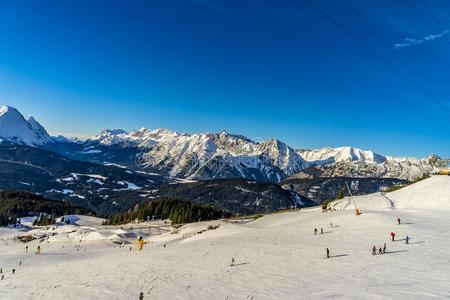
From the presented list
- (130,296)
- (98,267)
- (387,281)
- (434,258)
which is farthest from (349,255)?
(98,267)

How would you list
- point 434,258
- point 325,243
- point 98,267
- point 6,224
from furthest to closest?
1. point 6,224
2. point 325,243
3. point 98,267
4. point 434,258

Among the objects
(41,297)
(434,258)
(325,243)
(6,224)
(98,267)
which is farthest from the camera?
(6,224)

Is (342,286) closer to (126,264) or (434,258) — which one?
(434,258)

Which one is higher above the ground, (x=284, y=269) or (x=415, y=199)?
(x=415, y=199)

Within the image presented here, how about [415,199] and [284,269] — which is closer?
[284,269]

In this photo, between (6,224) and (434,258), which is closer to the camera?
(434,258)

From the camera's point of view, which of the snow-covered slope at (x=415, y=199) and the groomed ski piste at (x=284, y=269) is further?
the snow-covered slope at (x=415, y=199)

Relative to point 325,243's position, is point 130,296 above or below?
below

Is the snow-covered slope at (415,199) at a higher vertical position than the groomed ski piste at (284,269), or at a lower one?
higher

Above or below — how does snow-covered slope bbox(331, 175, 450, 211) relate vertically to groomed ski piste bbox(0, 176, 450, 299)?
above

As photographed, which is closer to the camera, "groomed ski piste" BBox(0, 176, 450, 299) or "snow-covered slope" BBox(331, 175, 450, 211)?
"groomed ski piste" BBox(0, 176, 450, 299)
